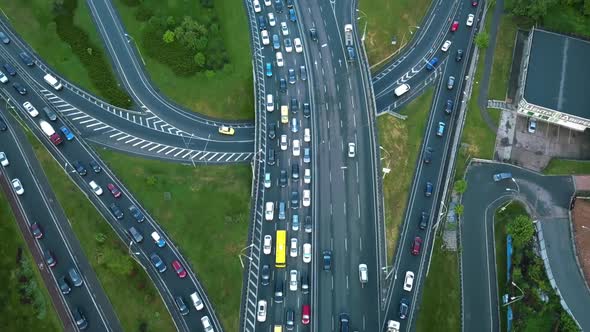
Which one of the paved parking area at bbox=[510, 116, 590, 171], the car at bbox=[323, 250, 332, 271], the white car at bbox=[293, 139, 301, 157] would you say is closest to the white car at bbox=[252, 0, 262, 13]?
the white car at bbox=[293, 139, 301, 157]

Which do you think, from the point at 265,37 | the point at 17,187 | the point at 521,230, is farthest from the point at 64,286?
the point at 521,230

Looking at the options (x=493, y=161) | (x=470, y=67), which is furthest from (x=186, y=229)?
(x=470, y=67)

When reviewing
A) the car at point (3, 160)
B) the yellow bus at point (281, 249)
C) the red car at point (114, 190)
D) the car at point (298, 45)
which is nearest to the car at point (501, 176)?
the yellow bus at point (281, 249)

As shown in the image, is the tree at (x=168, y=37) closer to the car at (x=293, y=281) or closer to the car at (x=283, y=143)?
the car at (x=283, y=143)

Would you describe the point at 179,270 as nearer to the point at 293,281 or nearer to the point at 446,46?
the point at 293,281

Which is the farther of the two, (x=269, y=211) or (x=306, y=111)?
(x=306, y=111)

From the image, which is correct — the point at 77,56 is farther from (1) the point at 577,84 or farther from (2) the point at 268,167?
(1) the point at 577,84

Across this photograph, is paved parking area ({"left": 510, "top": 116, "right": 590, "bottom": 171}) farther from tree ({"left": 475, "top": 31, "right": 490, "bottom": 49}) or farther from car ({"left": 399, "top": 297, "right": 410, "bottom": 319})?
car ({"left": 399, "top": 297, "right": 410, "bottom": 319})
